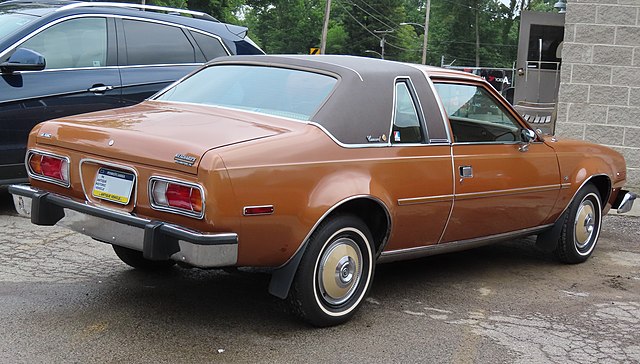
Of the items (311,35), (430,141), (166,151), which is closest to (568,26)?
(430,141)

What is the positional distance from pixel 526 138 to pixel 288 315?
2.40 meters

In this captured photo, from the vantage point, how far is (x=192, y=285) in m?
5.31

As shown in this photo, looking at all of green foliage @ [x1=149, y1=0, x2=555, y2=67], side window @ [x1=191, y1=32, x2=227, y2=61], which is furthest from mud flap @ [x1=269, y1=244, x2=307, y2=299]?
green foliage @ [x1=149, y1=0, x2=555, y2=67]

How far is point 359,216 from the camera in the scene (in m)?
4.78

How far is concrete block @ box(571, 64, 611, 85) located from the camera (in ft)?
34.6

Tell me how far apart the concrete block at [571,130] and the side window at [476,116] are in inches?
199

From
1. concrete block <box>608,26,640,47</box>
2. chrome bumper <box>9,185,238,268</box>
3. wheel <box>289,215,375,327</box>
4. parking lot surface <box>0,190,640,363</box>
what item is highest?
concrete block <box>608,26,640,47</box>

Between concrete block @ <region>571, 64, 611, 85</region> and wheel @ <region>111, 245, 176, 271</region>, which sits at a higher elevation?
concrete block @ <region>571, 64, 611, 85</region>

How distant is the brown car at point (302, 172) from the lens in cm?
402

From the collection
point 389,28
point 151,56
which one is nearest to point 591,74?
point 151,56

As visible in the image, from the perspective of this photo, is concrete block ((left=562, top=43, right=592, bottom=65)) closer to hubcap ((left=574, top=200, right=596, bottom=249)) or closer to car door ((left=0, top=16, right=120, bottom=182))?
hubcap ((left=574, top=200, right=596, bottom=249))

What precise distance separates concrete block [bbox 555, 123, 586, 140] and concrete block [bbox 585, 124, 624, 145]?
7cm

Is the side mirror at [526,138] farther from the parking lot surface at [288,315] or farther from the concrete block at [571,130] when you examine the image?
the concrete block at [571,130]

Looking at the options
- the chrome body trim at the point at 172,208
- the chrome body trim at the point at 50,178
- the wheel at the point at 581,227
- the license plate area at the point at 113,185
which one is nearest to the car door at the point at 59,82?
the chrome body trim at the point at 50,178
